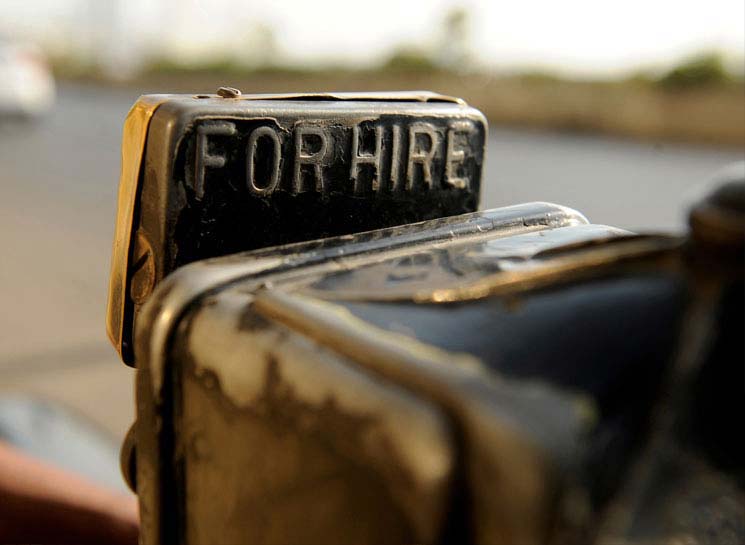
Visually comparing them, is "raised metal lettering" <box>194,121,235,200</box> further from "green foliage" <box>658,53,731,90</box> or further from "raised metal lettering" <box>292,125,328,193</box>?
"green foliage" <box>658,53,731,90</box>

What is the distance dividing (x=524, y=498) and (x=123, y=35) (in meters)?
19.3

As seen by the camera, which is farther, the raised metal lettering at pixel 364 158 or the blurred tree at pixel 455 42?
the blurred tree at pixel 455 42

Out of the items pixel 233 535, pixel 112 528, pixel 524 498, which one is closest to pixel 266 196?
pixel 233 535

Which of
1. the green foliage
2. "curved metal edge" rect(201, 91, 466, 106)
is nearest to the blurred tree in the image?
the green foliage

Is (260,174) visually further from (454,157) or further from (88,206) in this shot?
(88,206)

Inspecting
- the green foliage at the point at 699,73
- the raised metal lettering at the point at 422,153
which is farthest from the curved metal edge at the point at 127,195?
the green foliage at the point at 699,73

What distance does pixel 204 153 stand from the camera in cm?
70

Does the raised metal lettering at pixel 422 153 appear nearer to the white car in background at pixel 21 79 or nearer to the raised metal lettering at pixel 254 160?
the raised metal lettering at pixel 254 160

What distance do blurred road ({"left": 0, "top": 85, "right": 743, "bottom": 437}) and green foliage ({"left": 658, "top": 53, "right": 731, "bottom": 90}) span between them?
6.38 feet

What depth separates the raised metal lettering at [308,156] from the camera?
0.74 meters

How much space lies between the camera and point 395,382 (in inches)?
18.4

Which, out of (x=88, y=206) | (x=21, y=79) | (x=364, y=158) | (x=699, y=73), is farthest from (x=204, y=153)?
(x=699, y=73)

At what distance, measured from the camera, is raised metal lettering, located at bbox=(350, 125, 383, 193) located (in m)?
0.77

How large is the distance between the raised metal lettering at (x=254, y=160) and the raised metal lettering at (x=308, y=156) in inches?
0.7
